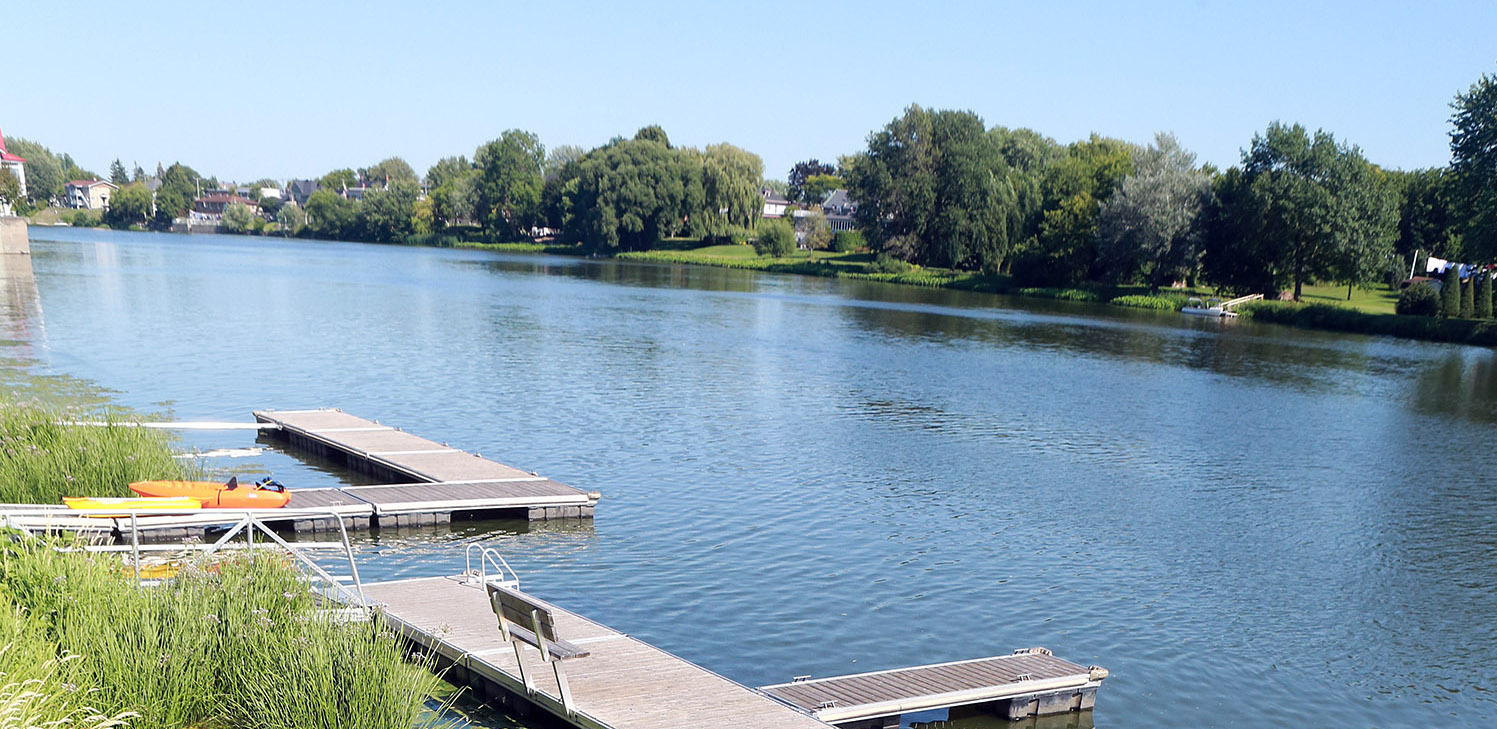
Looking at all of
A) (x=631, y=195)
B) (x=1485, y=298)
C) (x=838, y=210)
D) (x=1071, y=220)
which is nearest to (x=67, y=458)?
(x=1485, y=298)

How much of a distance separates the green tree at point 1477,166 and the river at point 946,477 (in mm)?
9707

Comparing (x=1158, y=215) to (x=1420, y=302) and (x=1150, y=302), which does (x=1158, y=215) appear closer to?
(x=1150, y=302)

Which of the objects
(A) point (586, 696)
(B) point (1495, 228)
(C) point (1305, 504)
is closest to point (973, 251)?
(B) point (1495, 228)

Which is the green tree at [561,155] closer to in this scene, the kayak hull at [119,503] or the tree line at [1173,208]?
the tree line at [1173,208]

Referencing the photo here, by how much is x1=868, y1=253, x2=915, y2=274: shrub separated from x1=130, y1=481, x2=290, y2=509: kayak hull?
85542 millimetres

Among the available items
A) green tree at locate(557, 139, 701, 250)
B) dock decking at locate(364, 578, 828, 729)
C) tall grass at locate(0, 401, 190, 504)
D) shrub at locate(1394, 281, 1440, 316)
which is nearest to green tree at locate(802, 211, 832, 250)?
green tree at locate(557, 139, 701, 250)

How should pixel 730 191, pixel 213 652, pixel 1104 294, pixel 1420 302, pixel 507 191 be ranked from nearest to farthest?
pixel 213 652 → pixel 1420 302 → pixel 1104 294 → pixel 730 191 → pixel 507 191

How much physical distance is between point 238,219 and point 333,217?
28.4m

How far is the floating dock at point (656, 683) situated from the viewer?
34.6 feet

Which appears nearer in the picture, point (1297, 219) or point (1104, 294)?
point (1297, 219)

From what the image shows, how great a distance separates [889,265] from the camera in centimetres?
10050

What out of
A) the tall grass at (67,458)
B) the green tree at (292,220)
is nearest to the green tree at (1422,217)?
the tall grass at (67,458)

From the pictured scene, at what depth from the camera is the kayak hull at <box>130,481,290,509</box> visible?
16.8m

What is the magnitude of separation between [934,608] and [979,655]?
1.76 metres
